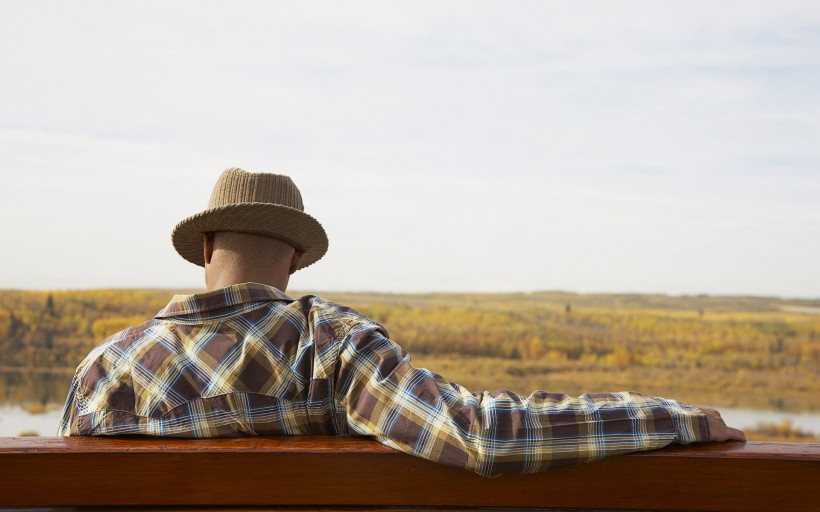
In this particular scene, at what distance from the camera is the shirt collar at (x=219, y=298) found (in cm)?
178

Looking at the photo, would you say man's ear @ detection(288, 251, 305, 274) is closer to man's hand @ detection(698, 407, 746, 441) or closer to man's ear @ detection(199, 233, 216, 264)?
man's ear @ detection(199, 233, 216, 264)

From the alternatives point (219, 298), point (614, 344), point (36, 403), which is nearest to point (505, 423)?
point (219, 298)

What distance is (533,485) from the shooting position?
153 cm

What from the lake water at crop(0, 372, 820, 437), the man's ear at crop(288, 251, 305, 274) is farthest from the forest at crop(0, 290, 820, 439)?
the man's ear at crop(288, 251, 305, 274)

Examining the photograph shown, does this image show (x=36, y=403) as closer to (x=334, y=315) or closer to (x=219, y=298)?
(x=219, y=298)

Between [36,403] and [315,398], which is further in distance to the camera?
[36,403]

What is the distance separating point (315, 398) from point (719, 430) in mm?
722

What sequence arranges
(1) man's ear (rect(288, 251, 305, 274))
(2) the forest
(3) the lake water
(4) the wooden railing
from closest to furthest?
(4) the wooden railing
(1) man's ear (rect(288, 251, 305, 274))
(3) the lake water
(2) the forest

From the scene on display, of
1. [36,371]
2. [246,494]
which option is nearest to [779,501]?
[246,494]

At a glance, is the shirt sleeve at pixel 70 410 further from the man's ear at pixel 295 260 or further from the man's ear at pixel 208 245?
the man's ear at pixel 295 260

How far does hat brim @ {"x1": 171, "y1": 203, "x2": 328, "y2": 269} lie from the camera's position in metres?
1.95

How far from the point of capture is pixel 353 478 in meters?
1.48

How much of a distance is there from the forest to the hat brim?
15.8 meters

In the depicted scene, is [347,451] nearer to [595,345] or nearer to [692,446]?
[692,446]
